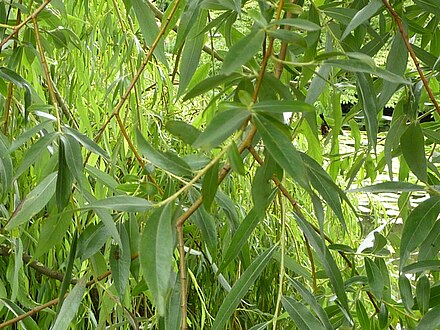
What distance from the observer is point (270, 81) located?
37cm

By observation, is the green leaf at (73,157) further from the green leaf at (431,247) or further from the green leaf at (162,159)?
the green leaf at (431,247)

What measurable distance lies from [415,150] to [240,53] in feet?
0.65

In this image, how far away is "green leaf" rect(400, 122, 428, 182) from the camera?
16.9 inches

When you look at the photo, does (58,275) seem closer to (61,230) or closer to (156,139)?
(156,139)

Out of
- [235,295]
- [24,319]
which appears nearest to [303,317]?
[235,295]

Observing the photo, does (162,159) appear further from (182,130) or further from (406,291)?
(406,291)

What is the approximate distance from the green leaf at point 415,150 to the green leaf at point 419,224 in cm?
2

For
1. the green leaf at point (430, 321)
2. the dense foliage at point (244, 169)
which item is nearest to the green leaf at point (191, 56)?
the dense foliage at point (244, 169)

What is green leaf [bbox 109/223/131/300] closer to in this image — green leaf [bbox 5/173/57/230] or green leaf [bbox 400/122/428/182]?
green leaf [bbox 5/173/57/230]

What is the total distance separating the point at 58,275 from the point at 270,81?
0.48 m

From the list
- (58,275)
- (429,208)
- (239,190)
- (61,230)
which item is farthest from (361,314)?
(239,190)

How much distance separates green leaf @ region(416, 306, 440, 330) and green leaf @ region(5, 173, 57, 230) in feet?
0.74

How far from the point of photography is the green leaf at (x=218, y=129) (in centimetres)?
28

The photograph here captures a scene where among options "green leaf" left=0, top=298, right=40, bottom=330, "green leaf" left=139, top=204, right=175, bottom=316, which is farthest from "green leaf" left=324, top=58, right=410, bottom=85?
"green leaf" left=0, top=298, right=40, bottom=330
